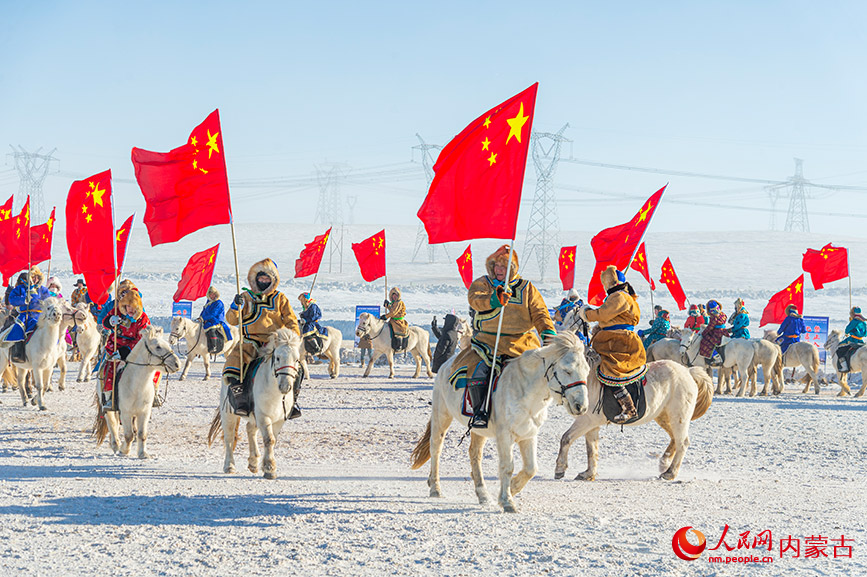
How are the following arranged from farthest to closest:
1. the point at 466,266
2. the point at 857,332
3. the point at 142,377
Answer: the point at 466,266, the point at 857,332, the point at 142,377

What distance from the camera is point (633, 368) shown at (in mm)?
8883

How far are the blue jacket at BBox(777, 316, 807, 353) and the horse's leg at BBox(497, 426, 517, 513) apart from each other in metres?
17.5

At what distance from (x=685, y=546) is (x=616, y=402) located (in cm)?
280

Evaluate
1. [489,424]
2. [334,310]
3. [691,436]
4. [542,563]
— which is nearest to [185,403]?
Answer: [691,436]

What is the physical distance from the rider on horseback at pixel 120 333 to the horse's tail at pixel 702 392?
6.49 m

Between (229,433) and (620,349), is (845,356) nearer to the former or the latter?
(620,349)

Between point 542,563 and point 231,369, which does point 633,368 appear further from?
point 231,369

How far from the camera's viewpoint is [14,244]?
54.1 ft

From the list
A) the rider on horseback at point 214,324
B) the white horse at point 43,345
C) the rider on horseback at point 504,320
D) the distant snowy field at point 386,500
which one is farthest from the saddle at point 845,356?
the white horse at point 43,345

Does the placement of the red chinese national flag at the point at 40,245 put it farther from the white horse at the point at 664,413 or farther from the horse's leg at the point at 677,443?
the horse's leg at the point at 677,443

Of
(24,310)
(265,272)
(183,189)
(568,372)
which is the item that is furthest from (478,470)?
(24,310)

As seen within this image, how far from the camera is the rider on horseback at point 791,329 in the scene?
22.3 metres

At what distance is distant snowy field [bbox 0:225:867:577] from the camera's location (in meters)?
5.74

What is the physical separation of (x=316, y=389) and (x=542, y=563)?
541 inches
